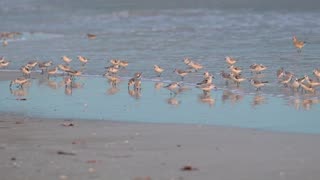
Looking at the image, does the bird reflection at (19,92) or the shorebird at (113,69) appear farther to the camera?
the shorebird at (113,69)

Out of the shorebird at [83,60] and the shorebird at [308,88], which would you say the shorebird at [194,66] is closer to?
the shorebird at [83,60]

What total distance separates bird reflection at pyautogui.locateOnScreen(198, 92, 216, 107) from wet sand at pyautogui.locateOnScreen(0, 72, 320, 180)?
7.87ft

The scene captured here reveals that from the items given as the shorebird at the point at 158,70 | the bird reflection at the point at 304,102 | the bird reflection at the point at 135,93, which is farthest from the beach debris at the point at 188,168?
the shorebird at the point at 158,70

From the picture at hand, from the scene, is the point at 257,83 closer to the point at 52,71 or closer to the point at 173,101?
the point at 173,101

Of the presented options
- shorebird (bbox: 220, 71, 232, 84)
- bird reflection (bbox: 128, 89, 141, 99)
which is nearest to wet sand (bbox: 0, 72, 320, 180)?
bird reflection (bbox: 128, 89, 141, 99)

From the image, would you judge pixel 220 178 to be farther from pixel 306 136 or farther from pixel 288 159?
pixel 306 136

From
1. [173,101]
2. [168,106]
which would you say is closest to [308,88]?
[173,101]

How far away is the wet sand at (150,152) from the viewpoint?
795cm

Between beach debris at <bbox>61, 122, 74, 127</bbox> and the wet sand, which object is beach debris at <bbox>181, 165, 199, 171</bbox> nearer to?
the wet sand

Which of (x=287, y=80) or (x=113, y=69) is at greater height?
(x=287, y=80)

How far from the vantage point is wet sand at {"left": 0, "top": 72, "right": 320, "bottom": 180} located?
7.95 m

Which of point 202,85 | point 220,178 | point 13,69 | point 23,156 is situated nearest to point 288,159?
point 220,178

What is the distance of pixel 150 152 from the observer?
352 inches

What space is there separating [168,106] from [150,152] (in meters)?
4.12
